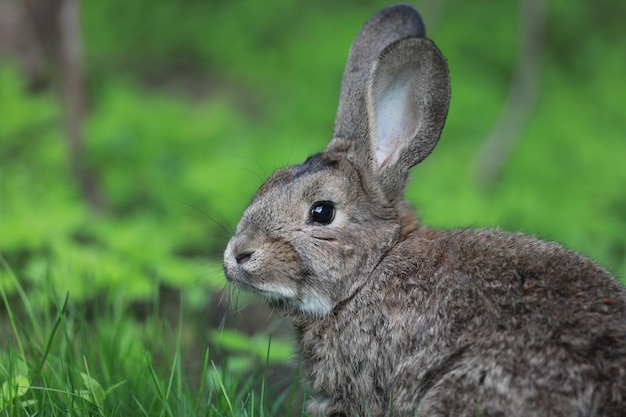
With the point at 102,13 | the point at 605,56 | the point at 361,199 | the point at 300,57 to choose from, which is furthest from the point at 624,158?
the point at 102,13

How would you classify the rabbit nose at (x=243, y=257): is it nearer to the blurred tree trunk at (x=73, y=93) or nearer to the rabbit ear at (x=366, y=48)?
the rabbit ear at (x=366, y=48)

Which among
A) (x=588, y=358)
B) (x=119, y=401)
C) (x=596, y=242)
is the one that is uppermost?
(x=596, y=242)

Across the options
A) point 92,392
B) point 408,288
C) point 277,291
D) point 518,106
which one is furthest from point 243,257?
point 518,106

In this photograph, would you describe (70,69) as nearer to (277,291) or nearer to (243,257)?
(243,257)

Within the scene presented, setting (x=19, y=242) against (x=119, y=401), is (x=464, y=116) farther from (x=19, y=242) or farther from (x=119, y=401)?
(x=119, y=401)

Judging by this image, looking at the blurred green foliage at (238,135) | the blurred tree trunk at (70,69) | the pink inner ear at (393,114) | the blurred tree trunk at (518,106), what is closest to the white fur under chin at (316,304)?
the pink inner ear at (393,114)

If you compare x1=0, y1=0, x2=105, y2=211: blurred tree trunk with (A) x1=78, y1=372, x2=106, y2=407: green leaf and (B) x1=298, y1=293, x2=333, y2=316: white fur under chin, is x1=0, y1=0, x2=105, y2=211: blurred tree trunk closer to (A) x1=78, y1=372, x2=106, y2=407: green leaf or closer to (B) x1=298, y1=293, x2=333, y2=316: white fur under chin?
(A) x1=78, y1=372, x2=106, y2=407: green leaf
